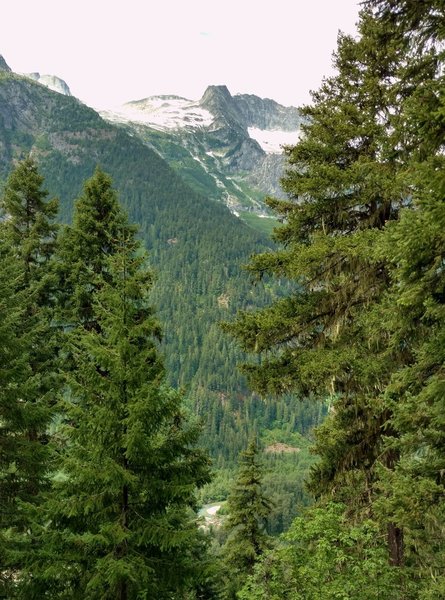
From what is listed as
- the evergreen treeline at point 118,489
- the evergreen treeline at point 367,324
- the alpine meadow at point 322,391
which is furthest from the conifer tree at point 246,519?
the evergreen treeline at point 118,489

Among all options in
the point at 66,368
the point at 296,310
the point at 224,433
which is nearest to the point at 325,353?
the point at 296,310

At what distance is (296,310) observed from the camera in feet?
37.9

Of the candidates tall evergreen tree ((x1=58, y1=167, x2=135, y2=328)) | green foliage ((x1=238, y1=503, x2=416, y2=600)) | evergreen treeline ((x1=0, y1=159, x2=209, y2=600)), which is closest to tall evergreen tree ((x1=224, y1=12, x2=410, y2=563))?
green foliage ((x1=238, y1=503, x2=416, y2=600))

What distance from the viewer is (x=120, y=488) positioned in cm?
863

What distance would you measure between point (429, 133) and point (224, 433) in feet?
629

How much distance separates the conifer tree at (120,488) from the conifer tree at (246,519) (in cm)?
1928

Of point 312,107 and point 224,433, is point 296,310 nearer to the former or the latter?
point 312,107

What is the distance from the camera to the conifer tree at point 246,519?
27000mm

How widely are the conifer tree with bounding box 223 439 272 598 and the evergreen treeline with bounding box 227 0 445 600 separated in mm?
15720

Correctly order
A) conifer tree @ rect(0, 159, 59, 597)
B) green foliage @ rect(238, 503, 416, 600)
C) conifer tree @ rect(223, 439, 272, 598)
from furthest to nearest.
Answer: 1. conifer tree @ rect(223, 439, 272, 598)
2. conifer tree @ rect(0, 159, 59, 597)
3. green foliage @ rect(238, 503, 416, 600)

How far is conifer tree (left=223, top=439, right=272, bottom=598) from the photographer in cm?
2700

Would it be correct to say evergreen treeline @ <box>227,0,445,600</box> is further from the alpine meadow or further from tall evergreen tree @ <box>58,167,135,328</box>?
tall evergreen tree @ <box>58,167,135,328</box>

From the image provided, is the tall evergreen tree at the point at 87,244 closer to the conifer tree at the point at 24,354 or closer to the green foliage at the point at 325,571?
the conifer tree at the point at 24,354

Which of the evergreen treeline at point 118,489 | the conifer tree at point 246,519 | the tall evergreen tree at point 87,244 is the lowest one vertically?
the conifer tree at point 246,519
